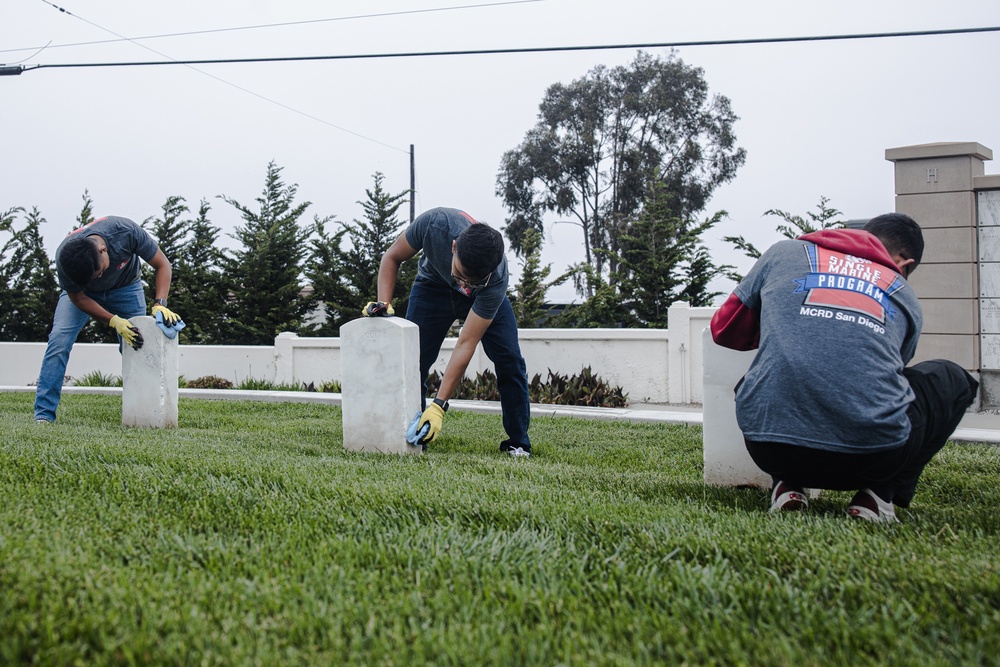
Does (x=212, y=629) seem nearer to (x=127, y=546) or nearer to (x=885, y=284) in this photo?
(x=127, y=546)

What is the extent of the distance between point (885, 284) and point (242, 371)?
12.4 meters

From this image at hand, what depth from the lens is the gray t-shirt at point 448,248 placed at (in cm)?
A: 490

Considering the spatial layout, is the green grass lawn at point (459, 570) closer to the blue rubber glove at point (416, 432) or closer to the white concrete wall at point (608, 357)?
the blue rubber glove at point (416, 432)

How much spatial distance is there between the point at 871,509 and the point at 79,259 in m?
5.49

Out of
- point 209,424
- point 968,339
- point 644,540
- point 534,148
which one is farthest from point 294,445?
point 534,148

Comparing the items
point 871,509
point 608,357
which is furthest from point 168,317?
point 608,357

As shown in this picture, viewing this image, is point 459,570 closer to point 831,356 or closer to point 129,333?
point 831,356

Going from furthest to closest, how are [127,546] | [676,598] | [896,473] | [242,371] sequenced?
[242,371] < [896,473] < [127,546] < [676,598]

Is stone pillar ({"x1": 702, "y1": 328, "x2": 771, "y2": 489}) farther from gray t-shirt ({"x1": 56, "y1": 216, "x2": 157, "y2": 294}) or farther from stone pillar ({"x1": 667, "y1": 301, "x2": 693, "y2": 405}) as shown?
stone pillar ({"x1": 667, "y1": 301, "x2": 693, "y2": 405})

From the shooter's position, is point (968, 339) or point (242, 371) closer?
point (968, 339)

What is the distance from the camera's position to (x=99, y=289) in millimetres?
6555

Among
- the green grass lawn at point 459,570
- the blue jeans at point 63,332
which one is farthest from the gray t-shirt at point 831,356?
the blue jeans at point 63,332

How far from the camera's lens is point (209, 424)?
6566 millimetres

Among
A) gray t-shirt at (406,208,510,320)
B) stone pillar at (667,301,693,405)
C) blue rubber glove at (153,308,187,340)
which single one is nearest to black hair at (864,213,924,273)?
gray t-shirt at (406,208,510,320)
